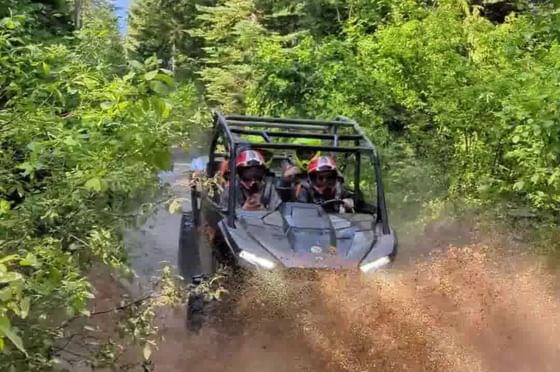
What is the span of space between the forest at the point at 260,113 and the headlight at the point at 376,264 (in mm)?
1587

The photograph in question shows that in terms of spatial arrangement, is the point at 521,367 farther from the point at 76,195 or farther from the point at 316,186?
the point at 76,195

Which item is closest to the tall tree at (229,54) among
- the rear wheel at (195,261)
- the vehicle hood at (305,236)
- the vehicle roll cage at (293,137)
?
the rear wheel at (195,261)

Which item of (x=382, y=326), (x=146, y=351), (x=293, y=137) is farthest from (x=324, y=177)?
(x=146, y=351)

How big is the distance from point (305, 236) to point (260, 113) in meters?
7.39

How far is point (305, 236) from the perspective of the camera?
7047mm

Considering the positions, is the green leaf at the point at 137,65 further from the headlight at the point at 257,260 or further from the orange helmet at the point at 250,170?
the orange helmet at the point at 250,170

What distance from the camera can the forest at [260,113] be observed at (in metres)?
3.44

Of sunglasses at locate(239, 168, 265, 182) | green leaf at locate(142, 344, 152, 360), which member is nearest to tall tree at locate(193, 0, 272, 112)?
sunglasses at locate(239, 168, 265, 182)

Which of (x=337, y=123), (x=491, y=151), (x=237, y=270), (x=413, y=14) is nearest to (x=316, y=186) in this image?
(x=337, y=123)

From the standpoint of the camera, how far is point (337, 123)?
884cm

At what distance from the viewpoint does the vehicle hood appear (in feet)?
22.1

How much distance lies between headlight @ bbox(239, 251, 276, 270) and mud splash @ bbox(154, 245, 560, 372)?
0.30ft

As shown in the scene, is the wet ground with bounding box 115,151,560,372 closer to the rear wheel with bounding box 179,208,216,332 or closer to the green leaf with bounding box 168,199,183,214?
the rear wheel with bounding box 179,208,216,332

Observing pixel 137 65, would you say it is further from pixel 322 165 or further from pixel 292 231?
pixel 322 165
